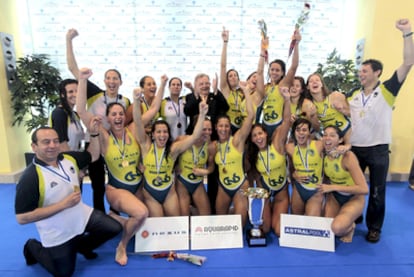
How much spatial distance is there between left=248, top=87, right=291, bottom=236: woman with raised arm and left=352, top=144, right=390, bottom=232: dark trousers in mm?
788

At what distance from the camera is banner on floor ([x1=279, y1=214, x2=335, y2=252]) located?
9.13ft

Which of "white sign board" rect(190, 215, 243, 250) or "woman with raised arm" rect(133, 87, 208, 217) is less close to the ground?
"woman with raised arm" rect(133, 87, 208, 217)

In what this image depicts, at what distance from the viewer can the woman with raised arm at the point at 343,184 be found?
278cm

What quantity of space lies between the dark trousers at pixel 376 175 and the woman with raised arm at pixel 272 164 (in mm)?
788

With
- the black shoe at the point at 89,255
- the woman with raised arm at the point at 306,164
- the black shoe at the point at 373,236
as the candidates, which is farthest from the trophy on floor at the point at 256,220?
the black shoe at the point at 89,255

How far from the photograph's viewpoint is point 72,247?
2.39 metres

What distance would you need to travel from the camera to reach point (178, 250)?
2.78 metres

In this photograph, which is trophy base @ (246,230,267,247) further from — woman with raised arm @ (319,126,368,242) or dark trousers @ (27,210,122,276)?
dark trousers @ (27,210,122,276)

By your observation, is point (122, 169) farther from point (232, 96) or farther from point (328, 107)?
point (328, 107)

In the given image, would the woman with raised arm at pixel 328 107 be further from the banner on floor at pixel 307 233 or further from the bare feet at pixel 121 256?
the bare feet at pixel 121 256

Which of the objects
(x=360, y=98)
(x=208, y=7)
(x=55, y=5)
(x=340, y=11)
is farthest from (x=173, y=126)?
(x=340, y=11)

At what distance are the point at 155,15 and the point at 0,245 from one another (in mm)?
4279

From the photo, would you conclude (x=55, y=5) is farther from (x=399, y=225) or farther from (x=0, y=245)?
(x=399, y=225)

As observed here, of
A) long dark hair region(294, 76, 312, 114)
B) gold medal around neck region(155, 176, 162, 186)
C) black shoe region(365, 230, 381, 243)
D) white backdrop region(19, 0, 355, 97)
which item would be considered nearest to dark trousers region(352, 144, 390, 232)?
black shoe region(365, 230, 381, 243)
